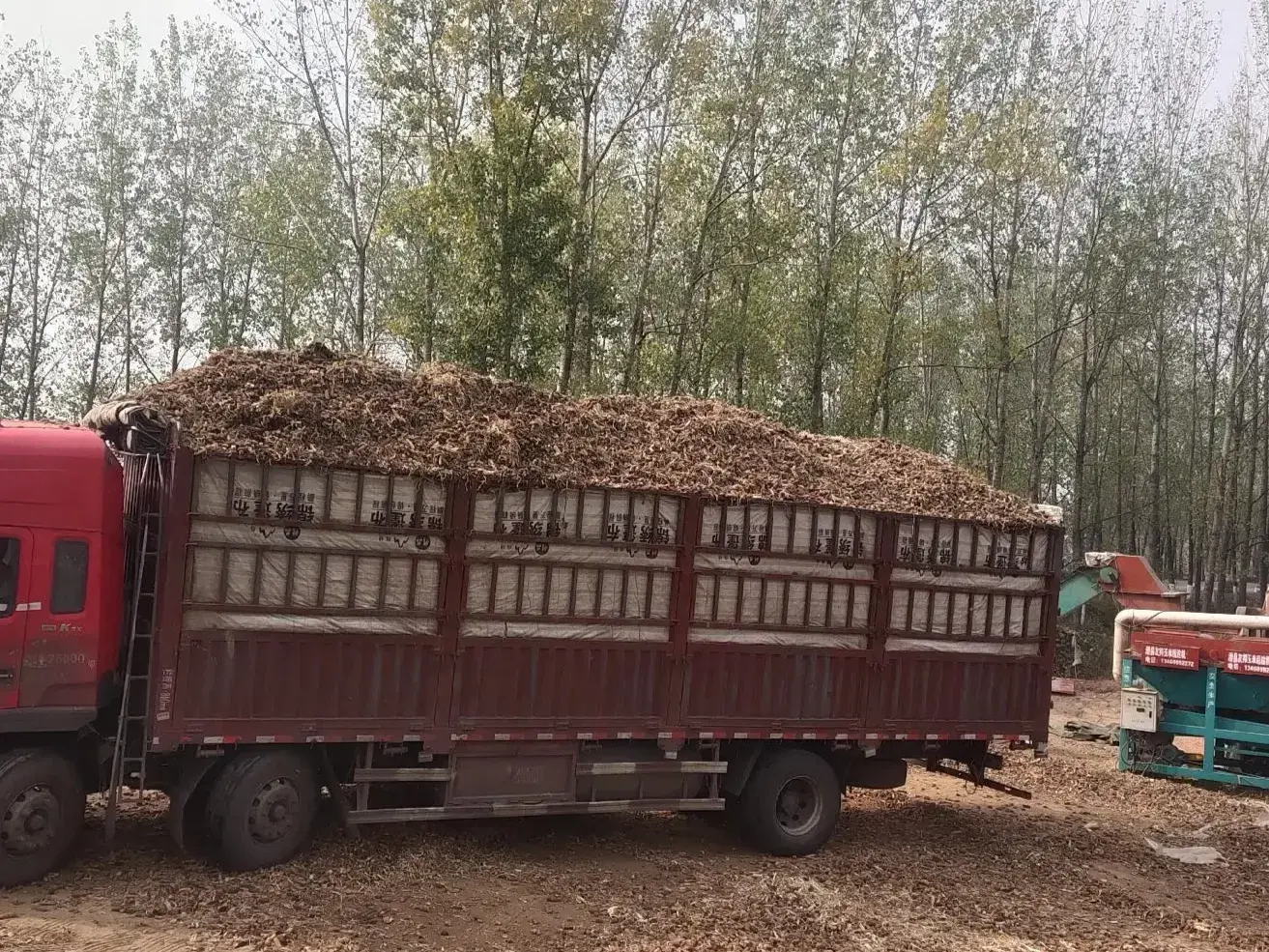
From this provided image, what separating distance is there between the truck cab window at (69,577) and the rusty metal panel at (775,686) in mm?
4351

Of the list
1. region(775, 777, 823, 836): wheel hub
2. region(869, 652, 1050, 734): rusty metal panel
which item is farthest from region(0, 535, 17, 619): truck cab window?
region(869, 652, 1050, 734): rusty metal panel

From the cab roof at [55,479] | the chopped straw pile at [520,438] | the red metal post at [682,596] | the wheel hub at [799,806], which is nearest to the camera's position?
the cab roof at [55,479]

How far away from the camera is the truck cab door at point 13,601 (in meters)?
6.25

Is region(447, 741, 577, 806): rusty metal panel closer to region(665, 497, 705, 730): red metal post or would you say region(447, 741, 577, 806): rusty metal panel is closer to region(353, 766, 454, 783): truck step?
region(353, 766, 454, 783): truck step

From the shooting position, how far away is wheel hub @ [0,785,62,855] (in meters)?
6.20

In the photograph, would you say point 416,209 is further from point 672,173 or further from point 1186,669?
point 1186,669

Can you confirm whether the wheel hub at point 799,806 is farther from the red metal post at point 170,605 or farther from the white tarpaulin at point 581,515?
the red metal post at point 170,605

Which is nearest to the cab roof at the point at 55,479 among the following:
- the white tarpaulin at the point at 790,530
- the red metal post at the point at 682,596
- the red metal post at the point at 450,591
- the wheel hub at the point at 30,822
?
the wheel hub at the point at 30,822

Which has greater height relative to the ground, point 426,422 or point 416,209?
point 416,209

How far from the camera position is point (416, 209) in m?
18.8

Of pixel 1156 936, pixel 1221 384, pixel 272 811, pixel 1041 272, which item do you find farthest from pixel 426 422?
pixel 1221 384

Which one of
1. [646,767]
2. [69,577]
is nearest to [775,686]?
[646,767]

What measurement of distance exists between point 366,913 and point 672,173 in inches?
742

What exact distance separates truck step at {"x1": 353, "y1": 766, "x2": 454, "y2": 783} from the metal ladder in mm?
1399
